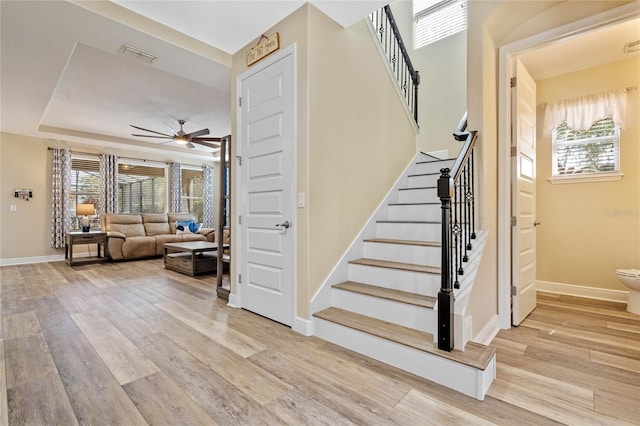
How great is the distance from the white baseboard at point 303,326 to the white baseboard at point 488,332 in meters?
1.23

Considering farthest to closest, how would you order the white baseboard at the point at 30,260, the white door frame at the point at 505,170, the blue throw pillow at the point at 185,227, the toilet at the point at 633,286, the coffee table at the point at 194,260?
the blue throw pillow at the point at 185,227
the white baseboard at the point at 30,260
the coffee table at the point at 194,260
the toilet at the point at 633,286
the white door frame at the point at 505,170

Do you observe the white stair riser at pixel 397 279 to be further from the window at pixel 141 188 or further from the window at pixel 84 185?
the window at pixel 141 188

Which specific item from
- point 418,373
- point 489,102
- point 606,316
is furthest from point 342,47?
point 606,316

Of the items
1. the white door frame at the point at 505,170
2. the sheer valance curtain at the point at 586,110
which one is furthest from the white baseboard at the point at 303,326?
the sheer valance curtain at the point at 586,110

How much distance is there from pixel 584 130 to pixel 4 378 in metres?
5.74

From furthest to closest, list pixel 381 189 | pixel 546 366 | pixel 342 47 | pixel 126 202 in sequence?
pixel 126 202, pixel 381 189, pixel 342 47, pixel 546 366

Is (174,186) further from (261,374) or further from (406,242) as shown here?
(261,374)

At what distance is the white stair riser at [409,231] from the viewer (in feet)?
8.96

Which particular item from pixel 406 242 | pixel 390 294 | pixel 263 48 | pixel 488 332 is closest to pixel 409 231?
pixel 406 242

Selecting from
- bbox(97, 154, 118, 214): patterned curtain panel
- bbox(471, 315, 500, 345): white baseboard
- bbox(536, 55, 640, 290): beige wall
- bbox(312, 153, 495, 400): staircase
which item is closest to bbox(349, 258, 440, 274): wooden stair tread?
bbox(312, 153, 495, 400): staircase

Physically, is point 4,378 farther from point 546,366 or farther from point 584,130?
point 584,130

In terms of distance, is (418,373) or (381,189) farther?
(381,189)

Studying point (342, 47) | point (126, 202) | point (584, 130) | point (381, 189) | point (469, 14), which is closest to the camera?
point (469, 14)

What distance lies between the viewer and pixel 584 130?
355 centimetres
